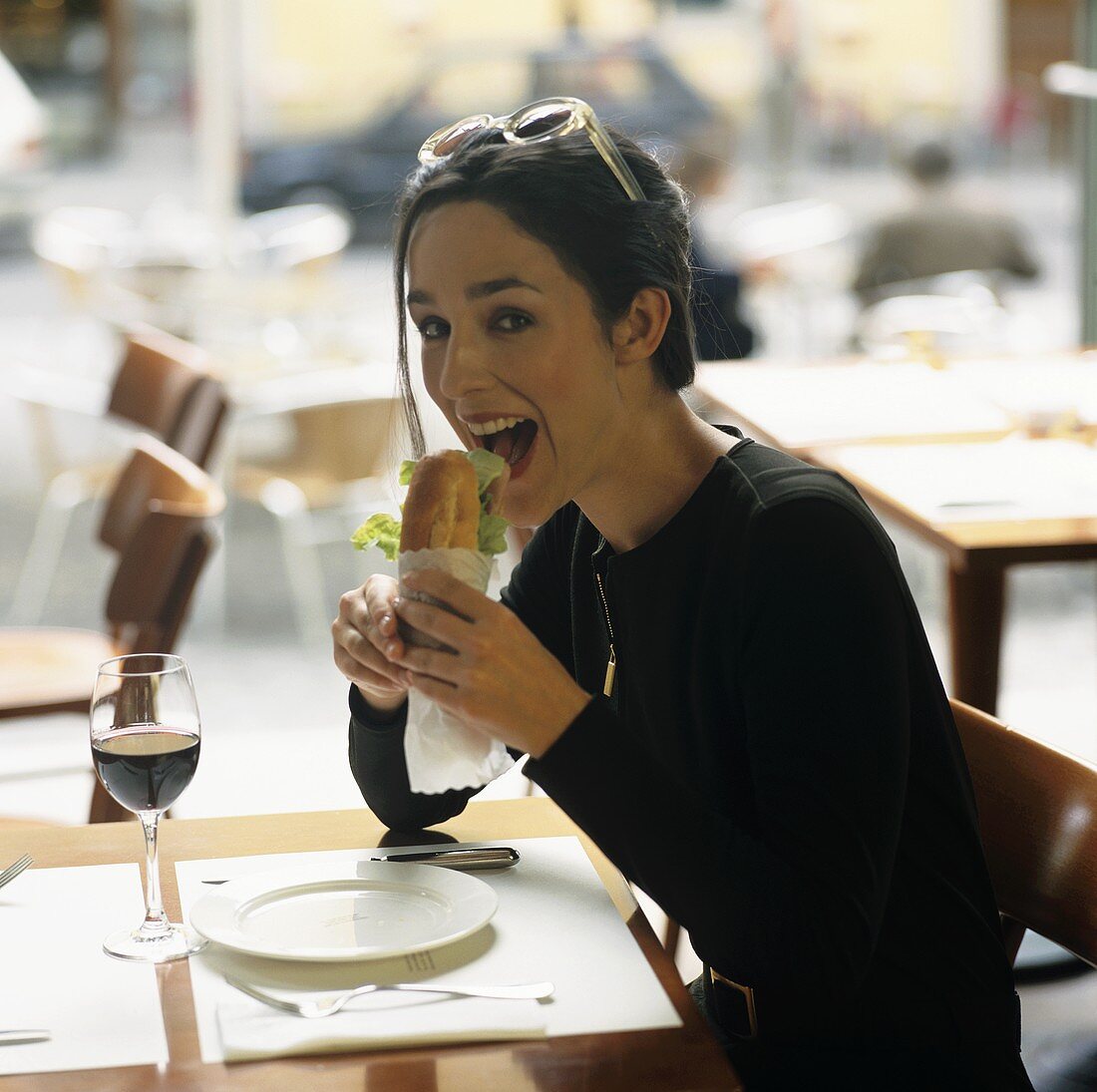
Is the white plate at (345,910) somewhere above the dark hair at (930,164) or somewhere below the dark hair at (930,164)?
below

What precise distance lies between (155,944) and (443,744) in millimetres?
273

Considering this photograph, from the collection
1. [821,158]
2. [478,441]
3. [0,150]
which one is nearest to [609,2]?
[821,158]

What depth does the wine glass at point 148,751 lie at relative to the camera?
1252 millimetres

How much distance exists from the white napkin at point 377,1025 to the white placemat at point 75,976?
5 cm

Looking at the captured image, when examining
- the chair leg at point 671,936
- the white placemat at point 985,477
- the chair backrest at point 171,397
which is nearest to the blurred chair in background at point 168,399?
the chair backrest at point 171,397

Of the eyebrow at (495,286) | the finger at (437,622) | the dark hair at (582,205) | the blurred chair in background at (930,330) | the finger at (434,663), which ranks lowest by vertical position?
the blurred chair in background at (930,330)

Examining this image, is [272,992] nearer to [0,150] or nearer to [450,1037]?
[450,1037]

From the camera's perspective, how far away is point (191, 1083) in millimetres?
1045

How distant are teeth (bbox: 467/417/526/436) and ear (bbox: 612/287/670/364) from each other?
0.38ft

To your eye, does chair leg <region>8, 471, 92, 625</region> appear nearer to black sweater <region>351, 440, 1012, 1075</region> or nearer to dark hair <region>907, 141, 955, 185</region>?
black sweater <region>351, 440, 1012, 1075</region>

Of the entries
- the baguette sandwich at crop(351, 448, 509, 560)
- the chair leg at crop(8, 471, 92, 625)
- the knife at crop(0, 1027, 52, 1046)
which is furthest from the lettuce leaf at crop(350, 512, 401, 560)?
the chair leg at crop(8, 471, 92, 625)

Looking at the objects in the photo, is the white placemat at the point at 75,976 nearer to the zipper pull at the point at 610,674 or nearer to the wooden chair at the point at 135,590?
the zipper pull at the point at 610,674

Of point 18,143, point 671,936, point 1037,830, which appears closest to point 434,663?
point 1037,830

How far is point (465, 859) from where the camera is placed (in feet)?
4.61
